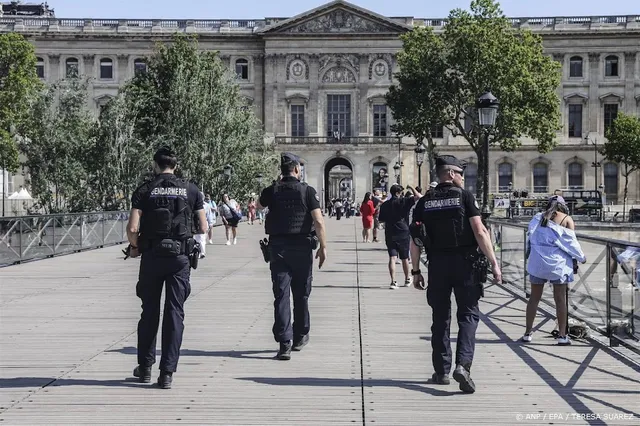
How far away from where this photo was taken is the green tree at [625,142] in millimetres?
82125

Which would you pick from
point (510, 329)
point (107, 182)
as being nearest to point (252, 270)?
point (510, 329)

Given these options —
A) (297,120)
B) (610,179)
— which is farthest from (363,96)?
(610,179)

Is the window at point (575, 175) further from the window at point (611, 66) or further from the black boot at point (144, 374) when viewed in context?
the black boot at point (144, 374)

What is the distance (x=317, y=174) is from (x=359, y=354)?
79.8 metres

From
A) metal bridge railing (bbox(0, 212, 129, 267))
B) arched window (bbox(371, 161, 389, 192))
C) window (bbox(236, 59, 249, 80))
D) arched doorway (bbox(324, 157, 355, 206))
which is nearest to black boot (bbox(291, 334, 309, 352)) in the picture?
metal bridge railing (bbox(0, 212, 129, 267))

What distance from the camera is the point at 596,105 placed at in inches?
3610

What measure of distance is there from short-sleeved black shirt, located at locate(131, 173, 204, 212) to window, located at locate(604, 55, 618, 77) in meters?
86.9

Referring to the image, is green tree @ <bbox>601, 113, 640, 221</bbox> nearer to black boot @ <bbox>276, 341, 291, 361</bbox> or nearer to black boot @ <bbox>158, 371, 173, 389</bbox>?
black boot @ <bbox>276, 341, 291, 361</bbox>

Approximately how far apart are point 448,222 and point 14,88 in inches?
1802

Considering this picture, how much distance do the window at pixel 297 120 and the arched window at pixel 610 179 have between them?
2703 cm

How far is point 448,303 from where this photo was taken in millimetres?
9633

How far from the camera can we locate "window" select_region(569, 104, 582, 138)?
92.4 meters

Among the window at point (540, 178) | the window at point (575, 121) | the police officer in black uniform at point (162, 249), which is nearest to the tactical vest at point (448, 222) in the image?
the police officer in black uniform at point (162, 249)

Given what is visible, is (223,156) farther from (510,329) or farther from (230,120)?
(510,329)
